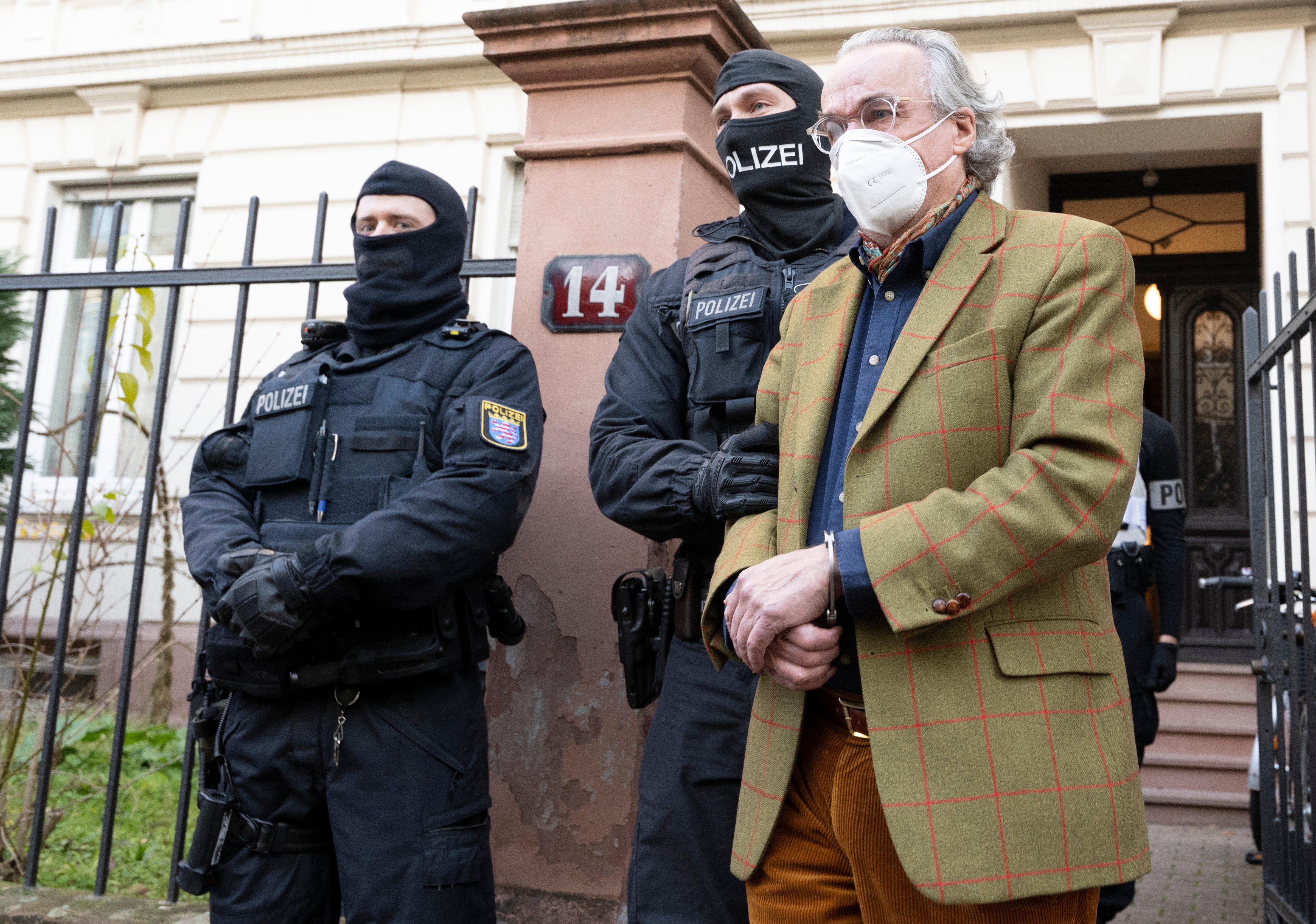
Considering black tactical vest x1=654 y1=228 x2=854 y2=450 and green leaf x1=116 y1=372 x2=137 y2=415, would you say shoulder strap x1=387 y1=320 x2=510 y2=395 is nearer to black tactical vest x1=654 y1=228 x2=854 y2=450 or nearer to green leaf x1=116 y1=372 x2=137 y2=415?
black tactical vest x1=654 y1=228 x2=854 y2=450

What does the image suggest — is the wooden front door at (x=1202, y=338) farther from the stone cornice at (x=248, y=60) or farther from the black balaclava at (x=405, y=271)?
the black balaclava at (x=405, y=271)

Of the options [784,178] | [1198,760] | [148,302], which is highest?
[148,302]

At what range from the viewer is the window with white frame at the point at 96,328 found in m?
7.61

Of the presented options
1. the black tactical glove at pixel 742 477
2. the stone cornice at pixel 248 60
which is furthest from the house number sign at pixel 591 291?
the stone cornice at pixel 248 60

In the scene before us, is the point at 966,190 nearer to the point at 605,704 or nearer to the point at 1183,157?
the point at 605,704

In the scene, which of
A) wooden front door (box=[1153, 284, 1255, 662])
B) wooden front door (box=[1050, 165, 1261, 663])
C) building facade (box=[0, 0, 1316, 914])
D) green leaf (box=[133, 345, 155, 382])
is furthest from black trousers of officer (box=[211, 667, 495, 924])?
wooden front door (box=[1153, 284, 1255, 662])

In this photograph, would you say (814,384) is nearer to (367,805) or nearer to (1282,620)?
(367,805)

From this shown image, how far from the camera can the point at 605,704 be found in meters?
2.97

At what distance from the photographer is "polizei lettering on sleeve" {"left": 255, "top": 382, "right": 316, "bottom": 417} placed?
8.85ft

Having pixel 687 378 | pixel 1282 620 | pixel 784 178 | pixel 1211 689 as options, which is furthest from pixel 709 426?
pixel 1211 689

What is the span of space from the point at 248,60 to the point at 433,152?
1918mm

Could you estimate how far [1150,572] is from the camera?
176 inches

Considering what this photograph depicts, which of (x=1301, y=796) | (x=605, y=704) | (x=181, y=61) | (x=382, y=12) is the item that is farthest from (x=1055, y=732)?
(x=181, y=61)

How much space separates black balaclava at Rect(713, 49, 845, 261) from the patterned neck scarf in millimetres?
686
